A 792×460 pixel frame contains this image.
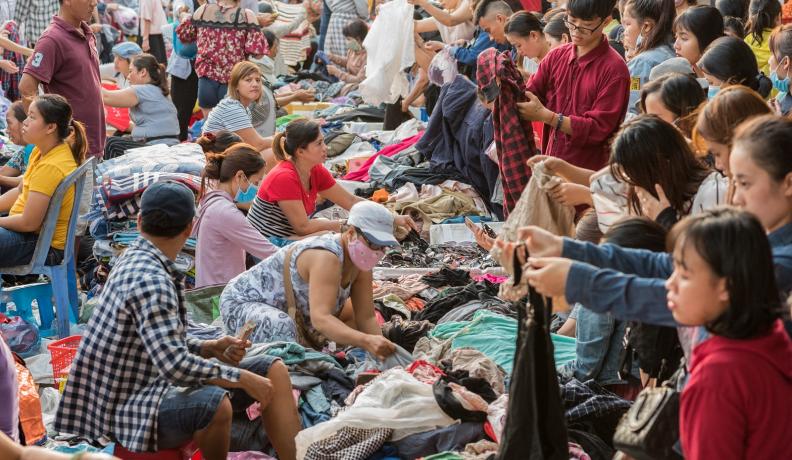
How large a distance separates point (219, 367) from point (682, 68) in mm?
2776

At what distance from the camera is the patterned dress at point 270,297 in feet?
15.3

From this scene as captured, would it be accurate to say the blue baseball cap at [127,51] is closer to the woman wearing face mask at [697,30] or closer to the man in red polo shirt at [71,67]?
the man in red polo shirt at [71,67]

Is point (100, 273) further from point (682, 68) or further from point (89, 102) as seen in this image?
point (682, 68)

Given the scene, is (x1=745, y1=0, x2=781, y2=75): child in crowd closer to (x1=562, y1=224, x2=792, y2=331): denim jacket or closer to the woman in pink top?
(x1=562, y1=224, x2=792, y2=331): denim jacket

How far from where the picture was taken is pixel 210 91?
31.0ft

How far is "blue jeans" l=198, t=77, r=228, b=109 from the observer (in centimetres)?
944

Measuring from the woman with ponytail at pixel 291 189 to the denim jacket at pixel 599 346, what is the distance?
6.81 feet

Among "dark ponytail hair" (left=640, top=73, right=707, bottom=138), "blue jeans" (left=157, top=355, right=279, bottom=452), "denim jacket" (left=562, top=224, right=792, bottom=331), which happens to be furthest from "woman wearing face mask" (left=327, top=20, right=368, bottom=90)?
"denim jacket" (left=562, top=224, right=792, bottom=331)

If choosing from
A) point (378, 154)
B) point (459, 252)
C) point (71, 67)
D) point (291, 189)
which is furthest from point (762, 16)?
point (71, 67)

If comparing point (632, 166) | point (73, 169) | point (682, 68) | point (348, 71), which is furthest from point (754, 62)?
point (348, 71)

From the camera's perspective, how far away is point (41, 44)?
706 centimetres

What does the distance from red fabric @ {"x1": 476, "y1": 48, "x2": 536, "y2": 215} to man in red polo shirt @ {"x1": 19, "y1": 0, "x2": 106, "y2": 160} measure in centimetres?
290

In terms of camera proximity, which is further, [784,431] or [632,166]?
[632,166]

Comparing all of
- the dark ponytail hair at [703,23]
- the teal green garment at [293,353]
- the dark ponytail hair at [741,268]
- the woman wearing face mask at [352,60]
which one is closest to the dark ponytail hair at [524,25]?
the dark ponytail hair at [703,23]
